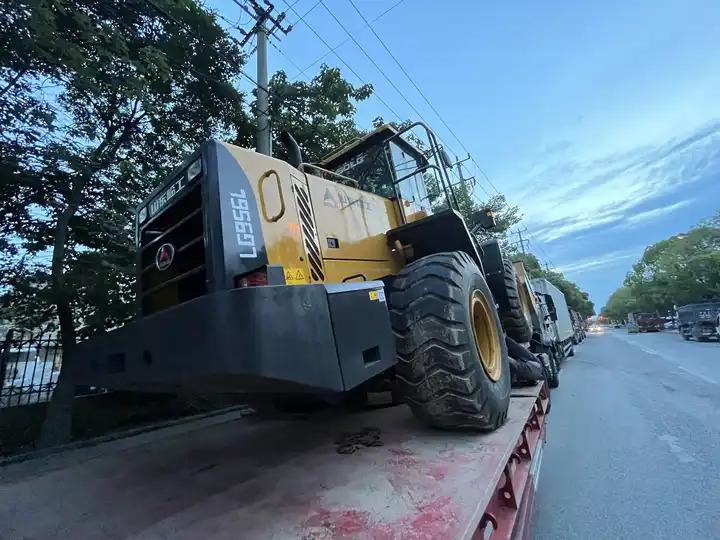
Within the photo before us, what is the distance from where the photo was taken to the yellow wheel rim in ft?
10.2

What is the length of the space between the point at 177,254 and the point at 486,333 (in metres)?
2.47

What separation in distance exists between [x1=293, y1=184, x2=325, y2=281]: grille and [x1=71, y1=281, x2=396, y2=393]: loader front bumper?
27.7 inches

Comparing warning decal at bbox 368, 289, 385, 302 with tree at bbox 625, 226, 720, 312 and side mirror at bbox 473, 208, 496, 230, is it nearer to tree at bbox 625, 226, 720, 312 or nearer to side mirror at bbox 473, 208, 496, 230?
side mirror at bbox 473, 208, 496, 230

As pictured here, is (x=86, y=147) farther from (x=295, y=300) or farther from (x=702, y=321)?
(x=702, y=321)

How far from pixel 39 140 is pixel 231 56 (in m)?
3.99

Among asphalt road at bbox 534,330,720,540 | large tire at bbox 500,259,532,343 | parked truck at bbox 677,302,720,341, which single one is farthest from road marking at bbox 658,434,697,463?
parked truck at bbox 677,302,720,341

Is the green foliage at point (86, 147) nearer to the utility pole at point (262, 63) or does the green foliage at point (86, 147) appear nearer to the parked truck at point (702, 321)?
the utility pole at point (262, 63)

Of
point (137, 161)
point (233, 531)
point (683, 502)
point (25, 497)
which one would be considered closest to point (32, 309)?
point (137, 161)

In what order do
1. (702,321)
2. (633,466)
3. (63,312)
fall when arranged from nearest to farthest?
(633,466)
(63,312)
(702,321)

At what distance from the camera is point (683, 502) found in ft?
9.80

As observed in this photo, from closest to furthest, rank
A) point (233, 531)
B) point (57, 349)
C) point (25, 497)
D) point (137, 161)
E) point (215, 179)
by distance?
1. point (233, 531)
2. point (215, 179)
3. point (25, 497)
4. point (57, 349)
5. point (137, 161)

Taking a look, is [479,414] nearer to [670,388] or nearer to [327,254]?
[327,254]

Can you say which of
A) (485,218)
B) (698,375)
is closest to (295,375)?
(485,218)

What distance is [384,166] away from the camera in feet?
13.7
